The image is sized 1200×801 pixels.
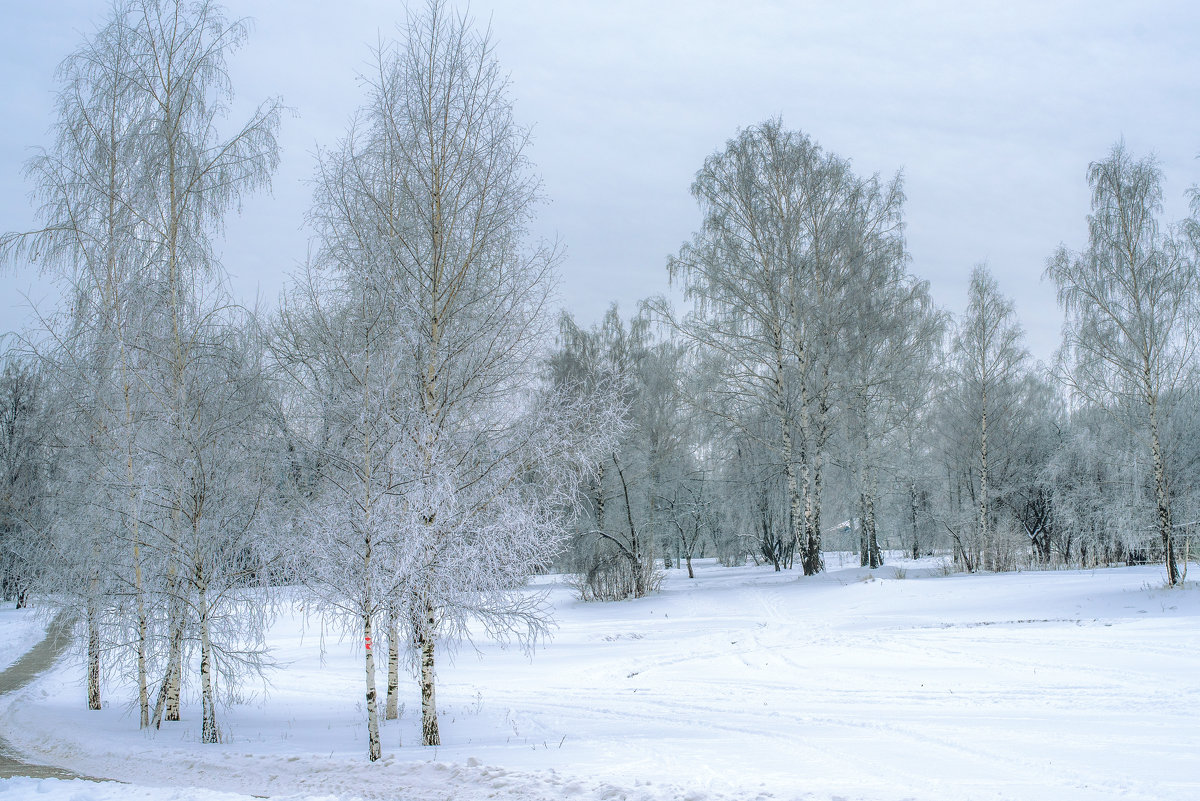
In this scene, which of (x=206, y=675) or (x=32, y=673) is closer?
(x=206, y=675)

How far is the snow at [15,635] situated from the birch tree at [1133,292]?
24.7m

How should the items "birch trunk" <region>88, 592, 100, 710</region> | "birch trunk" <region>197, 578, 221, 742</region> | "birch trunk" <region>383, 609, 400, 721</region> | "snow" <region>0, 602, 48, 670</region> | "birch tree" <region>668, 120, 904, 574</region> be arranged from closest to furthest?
"birch trunk" <region>383, 609, 400, 721</region> < "birch trunk" <region>197, 578, 221, 742</region> < "birch trunk" <region>88, 592, 100, 710</region> < "snow" <region>0, 602, 48, 670</region> < "birch tree" <region>668, 120, 904, 574</region>

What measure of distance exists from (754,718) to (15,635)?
2436 cm

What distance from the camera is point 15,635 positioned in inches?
887

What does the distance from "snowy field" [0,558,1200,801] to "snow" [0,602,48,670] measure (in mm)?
5197

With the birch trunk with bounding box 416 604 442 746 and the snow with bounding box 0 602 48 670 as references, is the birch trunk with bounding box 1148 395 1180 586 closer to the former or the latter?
the birch trunk with bounding box 416 604 442 746

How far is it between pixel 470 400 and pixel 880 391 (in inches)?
Answer: 681

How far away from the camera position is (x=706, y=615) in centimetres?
1784

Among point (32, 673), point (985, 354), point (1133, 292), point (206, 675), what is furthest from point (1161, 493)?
point (32, 673)

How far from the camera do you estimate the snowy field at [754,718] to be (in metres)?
6.09

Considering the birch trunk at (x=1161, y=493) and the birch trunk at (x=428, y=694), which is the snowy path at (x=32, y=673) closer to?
the birch trunk at (x=428, y=694)

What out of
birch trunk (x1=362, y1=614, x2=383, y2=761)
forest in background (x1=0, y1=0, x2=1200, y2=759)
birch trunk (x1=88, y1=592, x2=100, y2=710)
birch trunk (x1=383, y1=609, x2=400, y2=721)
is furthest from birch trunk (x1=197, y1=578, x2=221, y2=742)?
birch trunk (x1=362, y1=614, x2=383, y2=761)

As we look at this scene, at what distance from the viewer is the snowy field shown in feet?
20.0

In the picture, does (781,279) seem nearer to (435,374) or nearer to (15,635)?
(435,374)
